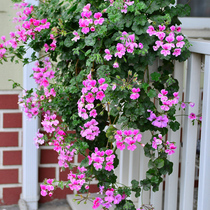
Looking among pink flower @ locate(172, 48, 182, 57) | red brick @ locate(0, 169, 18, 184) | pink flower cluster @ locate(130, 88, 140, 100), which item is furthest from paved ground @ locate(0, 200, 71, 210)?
pink flower @ locate(172, 48, 182, 57)

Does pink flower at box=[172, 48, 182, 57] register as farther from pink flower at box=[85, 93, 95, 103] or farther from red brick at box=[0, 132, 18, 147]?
red brick at box=[0, 132, 18, 147]

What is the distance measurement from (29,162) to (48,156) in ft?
0.44

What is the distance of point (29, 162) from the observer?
243 centimetres

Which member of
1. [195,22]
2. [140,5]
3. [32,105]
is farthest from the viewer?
[195,22]

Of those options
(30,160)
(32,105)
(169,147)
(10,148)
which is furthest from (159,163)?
(10,148)

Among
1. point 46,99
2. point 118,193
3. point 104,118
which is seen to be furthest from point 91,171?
point 46,99

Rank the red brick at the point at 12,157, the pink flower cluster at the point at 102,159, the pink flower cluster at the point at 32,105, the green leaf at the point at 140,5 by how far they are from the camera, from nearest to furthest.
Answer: the green leaf at the point at 140,5 → the pink flower cluster at the point at 102,159 → the pink flower cluster at the point at 32,105 → the red brick at the point at 12,157

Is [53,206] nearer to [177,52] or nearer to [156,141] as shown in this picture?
[156,141]

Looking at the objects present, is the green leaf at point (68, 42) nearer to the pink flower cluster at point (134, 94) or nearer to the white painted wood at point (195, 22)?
the pink flower cluster at point (134, 94)

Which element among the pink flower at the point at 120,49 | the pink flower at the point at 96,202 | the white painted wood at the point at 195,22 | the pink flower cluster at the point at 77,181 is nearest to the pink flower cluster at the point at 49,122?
the pink flower cluster at the point at 77,181

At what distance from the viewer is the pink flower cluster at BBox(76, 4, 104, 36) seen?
1.50 meters

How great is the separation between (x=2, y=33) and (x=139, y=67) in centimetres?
111

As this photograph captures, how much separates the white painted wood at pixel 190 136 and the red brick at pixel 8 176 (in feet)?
3.83

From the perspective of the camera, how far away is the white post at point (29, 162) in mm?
2361
